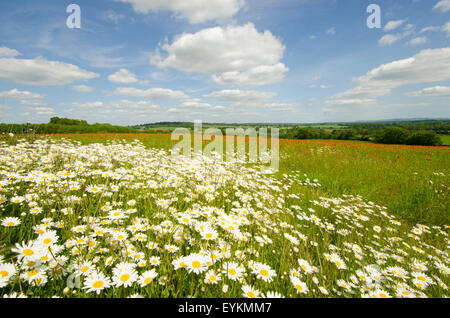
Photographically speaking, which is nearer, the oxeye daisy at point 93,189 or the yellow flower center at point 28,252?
the yellow flower center at point 28,252

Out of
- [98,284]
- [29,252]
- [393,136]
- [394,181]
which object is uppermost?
[393,136]

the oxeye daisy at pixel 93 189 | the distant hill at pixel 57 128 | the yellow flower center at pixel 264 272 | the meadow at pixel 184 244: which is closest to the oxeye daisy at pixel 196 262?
the meadow at pixel 184 244

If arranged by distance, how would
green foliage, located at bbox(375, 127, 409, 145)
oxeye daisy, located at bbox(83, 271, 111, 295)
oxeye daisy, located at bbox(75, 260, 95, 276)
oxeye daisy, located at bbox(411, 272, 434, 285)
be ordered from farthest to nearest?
1. green foliage, located at bbox(375, 127, 409, 145)
2. oxeye daisy, located at bbox(411, 272, 434, 285)
3. oxeye daisy, located at bbox(75, 260, 95, 276)
4. oxeye daisy, located at bbox(83, 271, 111, 295)

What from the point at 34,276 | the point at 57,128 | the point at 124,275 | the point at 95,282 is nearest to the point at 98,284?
the point at 95,282

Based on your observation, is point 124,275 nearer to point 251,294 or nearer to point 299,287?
point 251,294

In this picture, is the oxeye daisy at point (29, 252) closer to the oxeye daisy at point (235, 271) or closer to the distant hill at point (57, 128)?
the oxeye daisy at point (235, 271)

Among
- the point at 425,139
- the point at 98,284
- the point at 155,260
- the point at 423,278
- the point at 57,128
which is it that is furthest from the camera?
the point at 425,139

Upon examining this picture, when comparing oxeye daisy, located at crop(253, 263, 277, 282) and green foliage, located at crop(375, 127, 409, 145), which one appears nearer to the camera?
oxeye daisy, located at crop(253, 263, 277, 282)

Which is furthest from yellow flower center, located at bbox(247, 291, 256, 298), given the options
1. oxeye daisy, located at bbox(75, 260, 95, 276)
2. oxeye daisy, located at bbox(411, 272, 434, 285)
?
oxeye daisy, located at bbox(411, 272, 434, 285)

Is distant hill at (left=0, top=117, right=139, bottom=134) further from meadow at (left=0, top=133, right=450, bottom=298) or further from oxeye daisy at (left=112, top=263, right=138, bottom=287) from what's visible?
oxeye daisy at (left=112, top=263, right=138, bottom=287)
